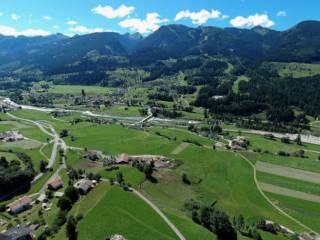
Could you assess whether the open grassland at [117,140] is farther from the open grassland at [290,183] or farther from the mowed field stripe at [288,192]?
the mowed field stripe at [288,192]

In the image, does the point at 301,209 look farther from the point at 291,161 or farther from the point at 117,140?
the point at 117,140

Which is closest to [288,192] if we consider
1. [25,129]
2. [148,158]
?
[148,158]

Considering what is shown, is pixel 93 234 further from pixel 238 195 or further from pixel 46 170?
pixel 46 170

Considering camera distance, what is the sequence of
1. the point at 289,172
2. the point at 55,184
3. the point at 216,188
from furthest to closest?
1. the point at 289,172
2. the point at 55,184
3. the point at 216,188

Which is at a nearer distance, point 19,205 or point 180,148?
point 19,205

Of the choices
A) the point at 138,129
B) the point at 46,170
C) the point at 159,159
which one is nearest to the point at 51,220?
the point at 46,170
